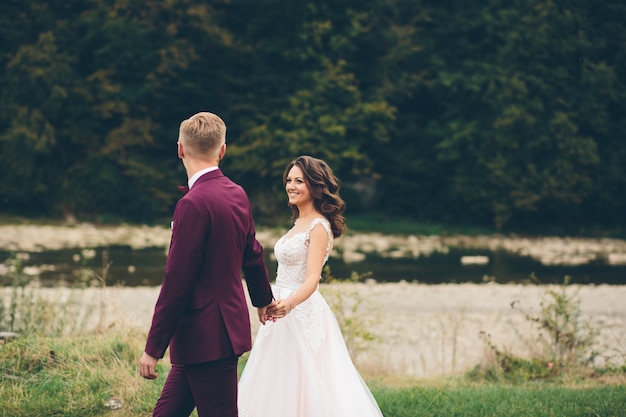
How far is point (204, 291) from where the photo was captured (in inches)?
154

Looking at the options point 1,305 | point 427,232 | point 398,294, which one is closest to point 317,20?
point 427,232

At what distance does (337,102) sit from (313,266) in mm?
32116

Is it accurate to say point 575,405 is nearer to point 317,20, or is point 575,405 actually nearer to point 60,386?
point 60,386

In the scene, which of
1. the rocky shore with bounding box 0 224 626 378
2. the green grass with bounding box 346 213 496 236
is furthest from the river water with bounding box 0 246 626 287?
the green grass with bounding box 346 213 496 236

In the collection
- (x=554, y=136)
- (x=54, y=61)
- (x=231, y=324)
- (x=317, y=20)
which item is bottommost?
(x=231, y=324)

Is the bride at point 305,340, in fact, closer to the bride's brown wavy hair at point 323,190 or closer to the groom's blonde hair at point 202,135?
the bride's brown wavy hair at point 323,190

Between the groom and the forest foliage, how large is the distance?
1196 inches

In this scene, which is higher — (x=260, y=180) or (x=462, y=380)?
(x=260, y=180)

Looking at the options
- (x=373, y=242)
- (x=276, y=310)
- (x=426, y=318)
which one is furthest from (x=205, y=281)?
(x=373, y=242)

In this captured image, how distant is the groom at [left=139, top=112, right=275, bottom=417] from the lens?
3803mm

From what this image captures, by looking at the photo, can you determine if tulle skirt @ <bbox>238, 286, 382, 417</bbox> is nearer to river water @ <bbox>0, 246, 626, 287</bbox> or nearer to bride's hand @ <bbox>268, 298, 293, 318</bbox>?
bride's hand @ <bbox>268, 298, 293, 318</bbox>

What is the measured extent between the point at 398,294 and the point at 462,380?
9901 millimetres

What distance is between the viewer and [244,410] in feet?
16.3

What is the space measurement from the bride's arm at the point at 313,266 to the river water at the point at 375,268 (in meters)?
13.3
